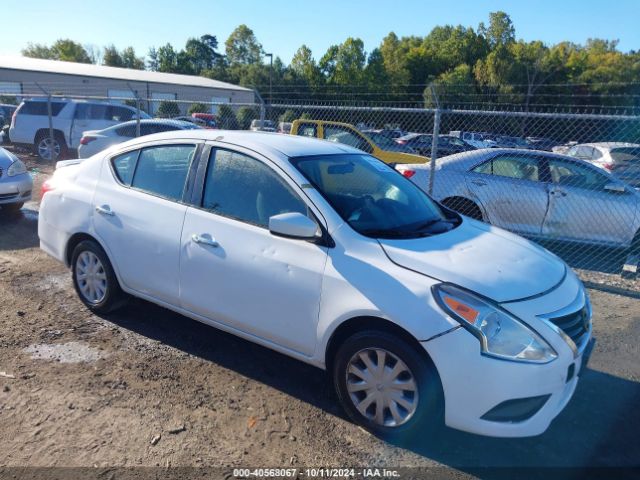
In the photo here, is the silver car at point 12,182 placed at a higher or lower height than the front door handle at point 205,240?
lower

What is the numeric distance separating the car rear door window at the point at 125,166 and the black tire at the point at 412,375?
7.62 feet

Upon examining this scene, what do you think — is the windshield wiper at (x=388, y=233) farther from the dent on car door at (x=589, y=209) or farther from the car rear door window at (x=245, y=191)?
the dent on car door at (x=589, y=209)

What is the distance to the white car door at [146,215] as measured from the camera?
3.83 m

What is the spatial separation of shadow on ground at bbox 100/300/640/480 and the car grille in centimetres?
28

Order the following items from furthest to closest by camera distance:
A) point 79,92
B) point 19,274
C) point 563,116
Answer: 1. point 79,92
2. point 563,116
3. point 19,274

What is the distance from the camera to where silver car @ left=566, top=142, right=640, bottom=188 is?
11.3 metres

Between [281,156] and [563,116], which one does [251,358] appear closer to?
[281,156]

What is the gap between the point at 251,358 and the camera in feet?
13.0

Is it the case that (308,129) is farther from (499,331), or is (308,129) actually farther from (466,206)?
(499,331)

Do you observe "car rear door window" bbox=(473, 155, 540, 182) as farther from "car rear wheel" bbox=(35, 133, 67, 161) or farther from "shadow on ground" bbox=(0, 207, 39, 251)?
"car rear wheel" bbox=(35, 133, 67, 161)

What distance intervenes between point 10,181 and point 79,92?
38.5m

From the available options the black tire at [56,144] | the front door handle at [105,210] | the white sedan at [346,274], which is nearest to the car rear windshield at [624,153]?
the white sedan at [346,274]

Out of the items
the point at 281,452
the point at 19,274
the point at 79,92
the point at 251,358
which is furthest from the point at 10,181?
the point at 79,92

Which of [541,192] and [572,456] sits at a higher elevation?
[541,192]
